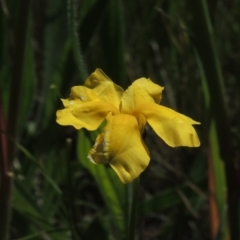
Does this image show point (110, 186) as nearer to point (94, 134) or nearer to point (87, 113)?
point (94, 134)

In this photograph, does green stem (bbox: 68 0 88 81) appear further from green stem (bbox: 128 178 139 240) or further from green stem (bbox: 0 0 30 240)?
green stem (bbox: 128 178 139 240)

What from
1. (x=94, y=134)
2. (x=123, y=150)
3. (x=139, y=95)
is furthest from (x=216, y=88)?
(x=123, y=150)

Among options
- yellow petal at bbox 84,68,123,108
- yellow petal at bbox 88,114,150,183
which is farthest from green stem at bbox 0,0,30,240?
yellow petal at bbox 88,114,150,183

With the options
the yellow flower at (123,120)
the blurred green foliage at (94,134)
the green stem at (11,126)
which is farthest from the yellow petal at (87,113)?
the green stem at (11,126)

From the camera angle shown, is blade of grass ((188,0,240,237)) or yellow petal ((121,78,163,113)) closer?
yellow petal ((121,78,163,113))

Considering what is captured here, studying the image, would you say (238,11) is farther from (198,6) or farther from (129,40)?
(198,6)

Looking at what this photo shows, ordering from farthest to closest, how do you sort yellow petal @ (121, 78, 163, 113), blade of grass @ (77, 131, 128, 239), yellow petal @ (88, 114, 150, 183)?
blade of grass @ (77, 131, 128, 239)
yellow petal @ (121, 78, 163, 113)
yellow petal @ (88, 114, 150, 183)

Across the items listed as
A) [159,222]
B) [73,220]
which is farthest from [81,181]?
[73,220]
